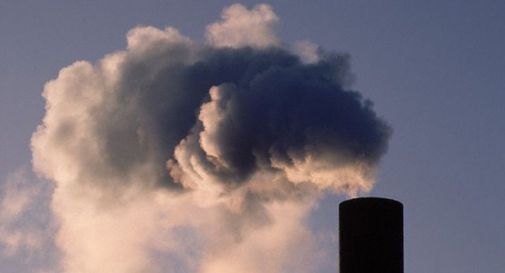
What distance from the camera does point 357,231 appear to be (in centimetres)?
2358

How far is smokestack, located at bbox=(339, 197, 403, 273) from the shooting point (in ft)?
76.8

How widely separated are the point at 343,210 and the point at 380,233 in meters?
0.92

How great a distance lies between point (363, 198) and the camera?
23.6m

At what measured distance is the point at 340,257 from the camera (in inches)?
944

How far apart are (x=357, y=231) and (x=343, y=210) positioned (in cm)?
57

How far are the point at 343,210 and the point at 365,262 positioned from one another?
3.80 ft

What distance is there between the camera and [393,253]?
929 inches

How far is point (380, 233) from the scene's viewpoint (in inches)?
924

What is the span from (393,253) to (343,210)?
129 centimetres

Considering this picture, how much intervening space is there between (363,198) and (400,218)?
94cm

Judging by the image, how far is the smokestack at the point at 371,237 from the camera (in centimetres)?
2341

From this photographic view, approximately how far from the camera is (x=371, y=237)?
2344 centimetres

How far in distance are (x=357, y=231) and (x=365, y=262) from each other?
2.04ft
